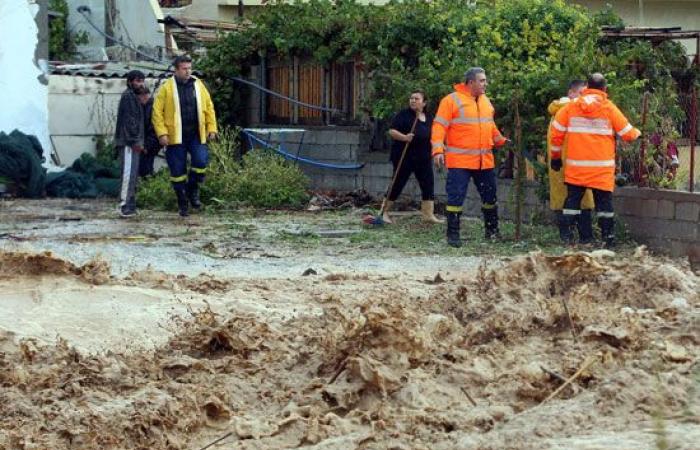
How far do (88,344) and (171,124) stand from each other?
7879 millimetres

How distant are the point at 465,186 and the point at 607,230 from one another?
4.69ft

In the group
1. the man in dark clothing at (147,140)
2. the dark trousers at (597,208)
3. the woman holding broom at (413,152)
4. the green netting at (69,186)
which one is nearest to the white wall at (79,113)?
the green netting at (69,186)

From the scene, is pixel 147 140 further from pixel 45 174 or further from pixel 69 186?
pixel 45 174

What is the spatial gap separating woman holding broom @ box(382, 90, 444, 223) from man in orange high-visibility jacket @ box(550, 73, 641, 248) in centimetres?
238

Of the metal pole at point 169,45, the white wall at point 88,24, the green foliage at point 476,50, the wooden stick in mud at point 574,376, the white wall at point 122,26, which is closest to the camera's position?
the wooden stick in mud at point 574,376

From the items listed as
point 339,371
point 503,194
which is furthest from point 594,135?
point 339,371

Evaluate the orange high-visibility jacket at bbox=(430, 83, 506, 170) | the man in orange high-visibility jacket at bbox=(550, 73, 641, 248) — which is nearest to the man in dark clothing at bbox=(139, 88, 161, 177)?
the orange high-visibility jacket at bbox=(430, 83, 506, 170)

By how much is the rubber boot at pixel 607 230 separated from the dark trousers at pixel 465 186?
114 centimetres

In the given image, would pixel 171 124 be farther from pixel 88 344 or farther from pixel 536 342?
pixel 536 342

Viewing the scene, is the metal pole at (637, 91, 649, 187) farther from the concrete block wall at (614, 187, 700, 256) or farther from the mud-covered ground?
the mud-covered ground

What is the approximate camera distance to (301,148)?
19.2 m

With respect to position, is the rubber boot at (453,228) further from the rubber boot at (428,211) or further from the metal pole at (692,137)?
the metal pole at (692,137)

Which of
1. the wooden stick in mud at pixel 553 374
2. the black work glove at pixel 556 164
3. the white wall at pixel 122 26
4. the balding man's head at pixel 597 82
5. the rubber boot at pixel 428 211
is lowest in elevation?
the rubber boot at pixel 428 211

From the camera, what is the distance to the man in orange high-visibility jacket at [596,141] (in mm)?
12750
